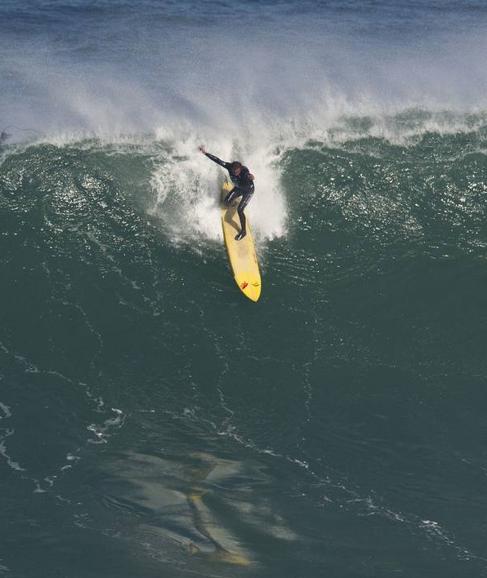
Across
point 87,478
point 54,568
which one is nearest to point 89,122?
point 87,478

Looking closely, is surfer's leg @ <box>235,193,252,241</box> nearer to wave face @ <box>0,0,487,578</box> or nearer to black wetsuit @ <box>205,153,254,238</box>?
black wetsuit @ <box>205,153,254,238</box>

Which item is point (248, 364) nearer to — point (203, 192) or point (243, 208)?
point (243, 208)

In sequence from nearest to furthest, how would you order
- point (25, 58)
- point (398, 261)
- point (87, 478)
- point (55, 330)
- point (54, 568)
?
1. point (54, 568)
2. point (87, 478)
3. point (55, 330)
4. point (398, 261)
5. point (25, 58)

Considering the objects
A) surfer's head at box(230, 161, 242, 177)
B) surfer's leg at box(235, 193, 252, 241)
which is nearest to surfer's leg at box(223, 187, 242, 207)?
surfer's leg at box(235, 193, 252, 241)

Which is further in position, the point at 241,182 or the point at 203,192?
the point at 203,192

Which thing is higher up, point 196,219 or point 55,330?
point 196,219

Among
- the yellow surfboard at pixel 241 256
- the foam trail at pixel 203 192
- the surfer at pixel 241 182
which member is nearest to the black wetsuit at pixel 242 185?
the surfer at pixel 241 182

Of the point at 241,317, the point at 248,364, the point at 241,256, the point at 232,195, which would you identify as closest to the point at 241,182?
the point at 232,195

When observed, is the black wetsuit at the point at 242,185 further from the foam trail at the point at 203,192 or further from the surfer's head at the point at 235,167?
the foam trail at the point at 203,192

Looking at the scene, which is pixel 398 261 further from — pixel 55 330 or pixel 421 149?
pixel 55 330
